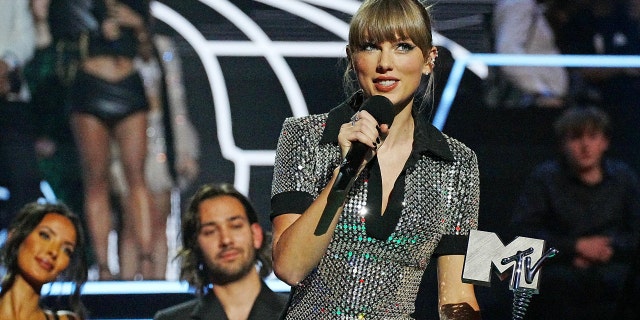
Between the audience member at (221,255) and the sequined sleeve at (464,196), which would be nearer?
the sequined sleeve at (464,196)

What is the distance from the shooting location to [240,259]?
3486 millimetres

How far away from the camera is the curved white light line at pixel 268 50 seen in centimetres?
363

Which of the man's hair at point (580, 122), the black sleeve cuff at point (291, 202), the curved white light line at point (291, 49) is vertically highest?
the curved white light line at point (291, 49)

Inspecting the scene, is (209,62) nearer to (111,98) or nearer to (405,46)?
(111,98)

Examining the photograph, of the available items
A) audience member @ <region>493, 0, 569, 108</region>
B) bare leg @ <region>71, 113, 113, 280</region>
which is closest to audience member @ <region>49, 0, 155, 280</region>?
bare leg @ <region>71, 113, 113, 280</region>

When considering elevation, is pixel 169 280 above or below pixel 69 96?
below

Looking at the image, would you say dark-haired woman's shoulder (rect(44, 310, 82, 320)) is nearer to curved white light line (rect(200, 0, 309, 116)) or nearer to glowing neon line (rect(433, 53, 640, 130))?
curved white light line (rect(200, 0, 309, 116))

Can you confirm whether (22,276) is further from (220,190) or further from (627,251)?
(627,251)

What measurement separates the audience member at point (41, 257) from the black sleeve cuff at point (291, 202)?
85.4 inches

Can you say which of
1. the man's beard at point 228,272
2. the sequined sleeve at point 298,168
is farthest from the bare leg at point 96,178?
the sequined sleeve at point 298,168

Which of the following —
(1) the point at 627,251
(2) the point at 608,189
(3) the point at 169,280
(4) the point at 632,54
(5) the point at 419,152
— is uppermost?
(4) the point at 632,54

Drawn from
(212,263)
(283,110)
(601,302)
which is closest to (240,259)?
(212,263)

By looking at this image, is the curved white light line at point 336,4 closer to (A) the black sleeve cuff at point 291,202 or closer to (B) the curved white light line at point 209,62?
(B) the curved white light line at point 209,62

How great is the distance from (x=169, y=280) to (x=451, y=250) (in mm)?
2181
